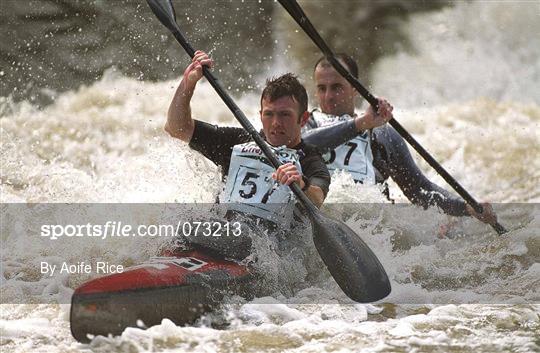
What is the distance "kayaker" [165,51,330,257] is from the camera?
2.95 metres

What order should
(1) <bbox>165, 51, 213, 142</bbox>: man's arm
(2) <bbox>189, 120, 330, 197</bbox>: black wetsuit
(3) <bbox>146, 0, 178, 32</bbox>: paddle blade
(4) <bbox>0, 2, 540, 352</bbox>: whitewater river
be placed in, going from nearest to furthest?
(4) <bbox>0, 2, 540, 352</bbox>: whitewater river
(1) <bbox>165, 51, 213, 142</bbox>: man's arm
(2) <bbox>189, 120, 330, 197</bbox>: black wetsuit
(3) <bbox>146, 0, 178, 32</bbox>: paddle blade

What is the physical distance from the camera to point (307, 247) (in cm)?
308

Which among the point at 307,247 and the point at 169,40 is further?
the point at 169,40

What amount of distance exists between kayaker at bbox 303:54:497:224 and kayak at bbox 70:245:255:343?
3.54ft

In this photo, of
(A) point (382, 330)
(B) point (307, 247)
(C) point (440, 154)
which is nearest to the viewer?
(A) point (382, 330)

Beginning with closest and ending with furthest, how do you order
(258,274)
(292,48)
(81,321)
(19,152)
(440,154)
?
1. (81,321)
2. (258,274)
3. (19,152)
4. (440,154)
5. (292,48)

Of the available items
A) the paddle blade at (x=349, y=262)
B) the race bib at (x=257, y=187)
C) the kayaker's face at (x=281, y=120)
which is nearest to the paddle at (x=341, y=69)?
the kayaker's face at (x=281, y=120)

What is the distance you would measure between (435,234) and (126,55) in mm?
2997

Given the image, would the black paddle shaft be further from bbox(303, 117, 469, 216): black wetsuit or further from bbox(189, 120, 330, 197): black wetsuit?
bbox(303, 117, 469, 216): black wetsuit

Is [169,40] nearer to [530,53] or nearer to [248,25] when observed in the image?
[248,25]

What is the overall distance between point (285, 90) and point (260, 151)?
9.2 inches

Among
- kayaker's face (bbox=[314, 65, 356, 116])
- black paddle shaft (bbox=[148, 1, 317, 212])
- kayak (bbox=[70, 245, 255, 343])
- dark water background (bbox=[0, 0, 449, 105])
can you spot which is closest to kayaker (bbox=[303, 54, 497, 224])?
kayaker's face (bbox=[314, 65, 356, 116])

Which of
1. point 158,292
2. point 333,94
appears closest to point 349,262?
point 158,292

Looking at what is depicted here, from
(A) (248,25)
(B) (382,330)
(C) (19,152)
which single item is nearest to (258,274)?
(B) (382,330)
